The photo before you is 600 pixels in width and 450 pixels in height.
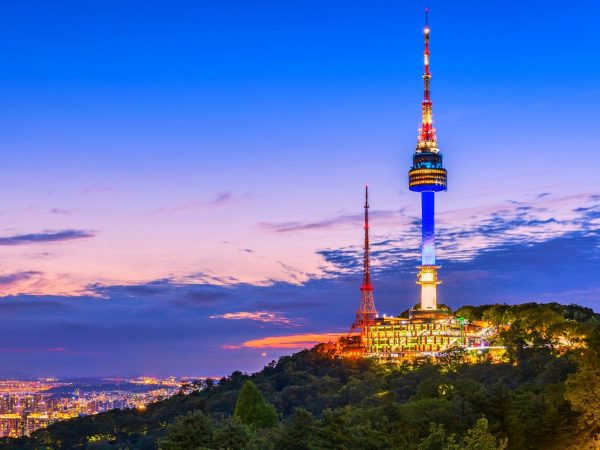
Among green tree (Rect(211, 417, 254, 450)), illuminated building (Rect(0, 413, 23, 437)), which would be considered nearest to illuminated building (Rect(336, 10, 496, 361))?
illuminated building (Rect(0, 413, 23, 437))

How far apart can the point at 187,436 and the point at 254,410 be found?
4283cm

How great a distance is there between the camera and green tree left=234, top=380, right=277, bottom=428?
255ft

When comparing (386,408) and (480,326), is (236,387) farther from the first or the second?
(386,408)

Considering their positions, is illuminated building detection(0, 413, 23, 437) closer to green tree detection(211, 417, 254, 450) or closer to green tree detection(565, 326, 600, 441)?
green tree detection(565, 326, 600, 441)

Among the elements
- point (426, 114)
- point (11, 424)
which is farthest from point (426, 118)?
point (11, 424)

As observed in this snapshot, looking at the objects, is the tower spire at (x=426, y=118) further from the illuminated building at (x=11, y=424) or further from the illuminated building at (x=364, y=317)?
the illuminated building at (x=11, y=424)

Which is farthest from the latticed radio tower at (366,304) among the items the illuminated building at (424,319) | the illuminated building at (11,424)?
the illuminated building at (11,424)

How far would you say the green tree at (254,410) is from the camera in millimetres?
77812

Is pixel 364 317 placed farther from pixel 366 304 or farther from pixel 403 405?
pixel 403 405

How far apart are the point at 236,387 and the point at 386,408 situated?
84.5 meters

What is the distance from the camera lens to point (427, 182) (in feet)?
524

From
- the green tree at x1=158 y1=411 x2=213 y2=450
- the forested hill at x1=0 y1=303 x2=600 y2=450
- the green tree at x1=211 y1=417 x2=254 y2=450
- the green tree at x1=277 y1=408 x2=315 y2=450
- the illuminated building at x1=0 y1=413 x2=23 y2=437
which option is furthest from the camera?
the illuminated building at x1=0 y1=413 x2=23 y2=437

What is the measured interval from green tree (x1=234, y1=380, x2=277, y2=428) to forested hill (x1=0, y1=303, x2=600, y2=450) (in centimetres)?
11

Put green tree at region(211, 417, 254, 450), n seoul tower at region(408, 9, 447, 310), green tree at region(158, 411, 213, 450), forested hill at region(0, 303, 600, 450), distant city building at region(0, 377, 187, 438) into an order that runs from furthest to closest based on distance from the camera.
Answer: n seoul tower at region(408, 9, 447, 310) → distant city building at region(0, 377, 187, 438) → forested hill at region(0, 303, 600, 450) → green tree at region(211, 417, 254, 450) → green tree at region(158, 411, 213, 450)
